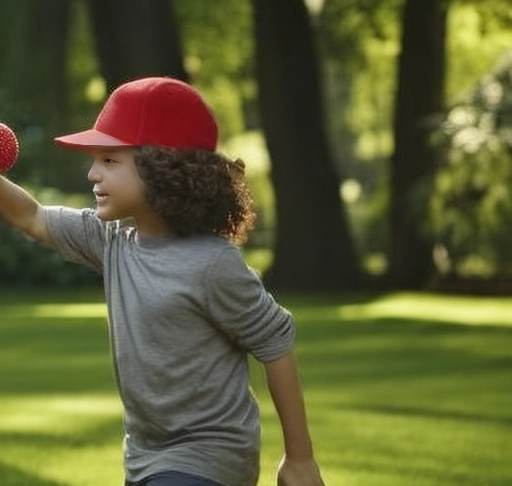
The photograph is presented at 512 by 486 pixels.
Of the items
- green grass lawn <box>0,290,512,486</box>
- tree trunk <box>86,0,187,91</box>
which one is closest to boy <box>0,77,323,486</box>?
green grass lawn <box>0,290,512,486</box>

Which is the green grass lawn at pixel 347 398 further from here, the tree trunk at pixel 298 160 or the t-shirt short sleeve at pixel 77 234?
the tree trunk at pixel 298 160

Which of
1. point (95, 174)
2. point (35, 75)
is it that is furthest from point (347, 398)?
point (35, 75)

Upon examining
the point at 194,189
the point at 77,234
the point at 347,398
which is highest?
the point at 194,189

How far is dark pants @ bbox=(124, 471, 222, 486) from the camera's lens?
456 centimetres

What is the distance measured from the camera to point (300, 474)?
15.2 ft

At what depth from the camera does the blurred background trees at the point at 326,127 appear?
2192 cm

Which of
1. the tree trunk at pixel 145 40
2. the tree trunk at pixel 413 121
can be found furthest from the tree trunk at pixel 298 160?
the tree trunk at pixel 145 40

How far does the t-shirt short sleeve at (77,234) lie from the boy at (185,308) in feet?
0.48

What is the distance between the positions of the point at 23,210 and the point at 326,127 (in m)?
24.1

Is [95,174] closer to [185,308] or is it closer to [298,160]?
[185,308]

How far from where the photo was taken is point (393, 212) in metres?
29.3

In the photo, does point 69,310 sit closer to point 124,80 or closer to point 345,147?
point 124,80

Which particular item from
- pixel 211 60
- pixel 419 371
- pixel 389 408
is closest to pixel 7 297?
pixel 419 371

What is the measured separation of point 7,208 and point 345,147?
228 ft
